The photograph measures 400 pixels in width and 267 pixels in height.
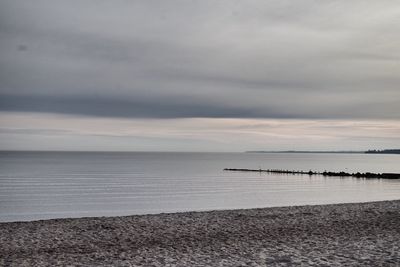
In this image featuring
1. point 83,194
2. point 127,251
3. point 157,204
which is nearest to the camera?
point 127,251

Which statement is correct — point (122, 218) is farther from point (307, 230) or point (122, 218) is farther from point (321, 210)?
point (321, 210)

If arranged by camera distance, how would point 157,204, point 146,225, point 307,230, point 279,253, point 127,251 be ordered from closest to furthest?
point 279,253, point 127,251, point 307,230, point 146,225, point 157,204

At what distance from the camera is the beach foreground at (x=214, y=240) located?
35.7 ft

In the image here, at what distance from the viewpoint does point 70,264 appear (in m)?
10.7

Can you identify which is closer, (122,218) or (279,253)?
(279,253)

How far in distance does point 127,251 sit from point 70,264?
1967mm

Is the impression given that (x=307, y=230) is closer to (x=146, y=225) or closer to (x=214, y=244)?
(x=214, y=244)

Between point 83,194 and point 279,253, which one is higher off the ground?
point 279,253

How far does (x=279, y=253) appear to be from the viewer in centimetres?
1148

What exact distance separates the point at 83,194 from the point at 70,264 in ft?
110

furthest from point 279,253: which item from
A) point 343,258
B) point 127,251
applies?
point 127,251

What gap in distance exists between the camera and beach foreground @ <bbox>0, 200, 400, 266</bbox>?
1088 centimetres

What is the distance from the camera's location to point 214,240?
13.9 meters

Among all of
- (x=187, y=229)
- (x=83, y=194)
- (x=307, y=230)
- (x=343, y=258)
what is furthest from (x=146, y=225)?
(x=83, y=194)
